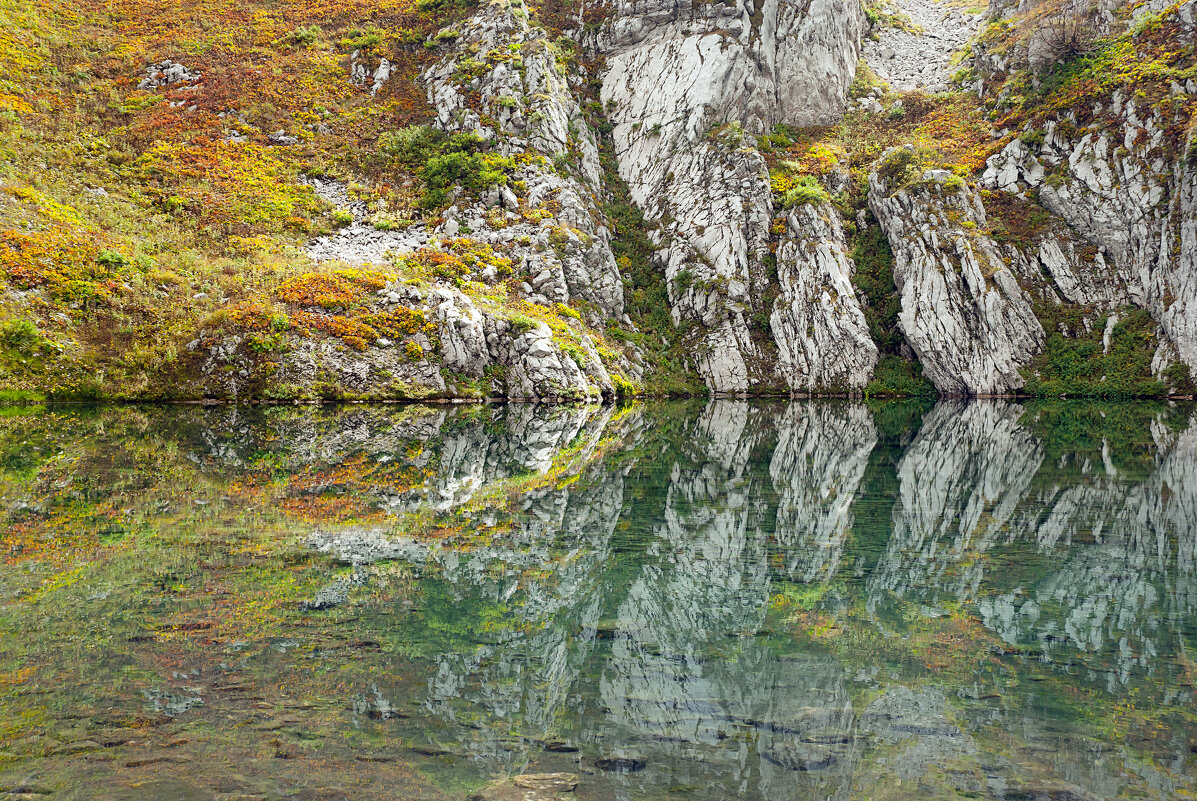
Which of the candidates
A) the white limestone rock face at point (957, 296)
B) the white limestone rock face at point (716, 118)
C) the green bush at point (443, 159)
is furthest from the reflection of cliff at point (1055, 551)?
the green bush at point (443, 159)

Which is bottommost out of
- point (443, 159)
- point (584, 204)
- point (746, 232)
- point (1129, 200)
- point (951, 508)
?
point (951, 508)

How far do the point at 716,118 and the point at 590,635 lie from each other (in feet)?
173

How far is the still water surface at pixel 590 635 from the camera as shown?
3801 millimetres

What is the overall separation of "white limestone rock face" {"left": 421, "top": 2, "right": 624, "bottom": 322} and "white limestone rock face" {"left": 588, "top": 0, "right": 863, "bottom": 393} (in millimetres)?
5104

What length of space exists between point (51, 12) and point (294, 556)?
2775 inches

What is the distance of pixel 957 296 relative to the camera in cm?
4025

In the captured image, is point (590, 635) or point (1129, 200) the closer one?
point (590, 635)

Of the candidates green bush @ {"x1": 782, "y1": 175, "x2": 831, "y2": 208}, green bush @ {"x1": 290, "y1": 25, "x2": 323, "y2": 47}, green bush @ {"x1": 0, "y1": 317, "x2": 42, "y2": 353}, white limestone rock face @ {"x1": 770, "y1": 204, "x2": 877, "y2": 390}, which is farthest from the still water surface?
green bush @ {"x1": 290, "y1": 25, "x2": 323, "y2": 47}

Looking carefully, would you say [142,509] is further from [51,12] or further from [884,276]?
[51,12]

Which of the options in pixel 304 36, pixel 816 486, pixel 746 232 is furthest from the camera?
pixel 304 36

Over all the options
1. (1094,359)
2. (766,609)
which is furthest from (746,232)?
(766,609)

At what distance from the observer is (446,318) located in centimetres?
3238

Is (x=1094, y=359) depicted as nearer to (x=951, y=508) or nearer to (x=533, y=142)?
(x=951, y=508)

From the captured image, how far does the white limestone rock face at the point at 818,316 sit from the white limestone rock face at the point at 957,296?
3.53 m
